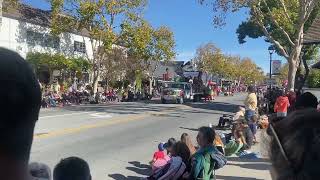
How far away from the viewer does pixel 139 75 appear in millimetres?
64562

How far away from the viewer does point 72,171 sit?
4.49 metres

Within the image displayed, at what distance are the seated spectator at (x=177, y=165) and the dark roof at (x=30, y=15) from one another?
37244 millimetres

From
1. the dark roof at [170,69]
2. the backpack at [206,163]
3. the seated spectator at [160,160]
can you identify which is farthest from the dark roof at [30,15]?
the backpack at [206,163]

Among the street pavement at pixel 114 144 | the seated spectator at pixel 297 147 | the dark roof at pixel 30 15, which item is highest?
the dark roof at pixel 30 15

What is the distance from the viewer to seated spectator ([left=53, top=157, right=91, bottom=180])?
4477 mm

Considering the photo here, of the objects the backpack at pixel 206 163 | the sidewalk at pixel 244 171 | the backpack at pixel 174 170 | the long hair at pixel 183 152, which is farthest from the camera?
the sidewalk at pixel 244 171

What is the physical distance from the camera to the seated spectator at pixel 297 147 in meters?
1.48

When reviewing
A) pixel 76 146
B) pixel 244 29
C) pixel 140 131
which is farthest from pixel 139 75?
pixel 76 146

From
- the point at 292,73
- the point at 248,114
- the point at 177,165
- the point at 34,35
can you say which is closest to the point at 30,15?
the point at 34,35

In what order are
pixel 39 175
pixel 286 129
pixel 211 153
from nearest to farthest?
1. pixel 286 129
2. pixel 39 175
3. pixel 211 153

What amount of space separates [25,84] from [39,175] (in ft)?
10.5

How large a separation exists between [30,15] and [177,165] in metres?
44.8

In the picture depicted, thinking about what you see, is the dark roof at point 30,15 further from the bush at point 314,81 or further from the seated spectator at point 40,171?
the seated spectator at point 40,171

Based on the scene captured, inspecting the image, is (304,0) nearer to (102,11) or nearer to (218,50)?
(102,11)
